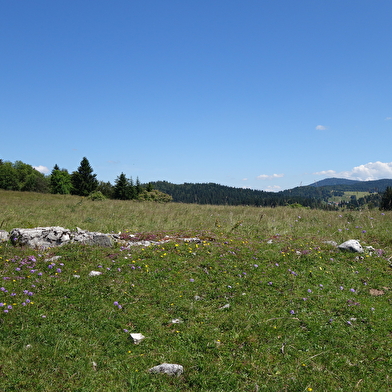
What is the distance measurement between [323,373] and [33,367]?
475cm

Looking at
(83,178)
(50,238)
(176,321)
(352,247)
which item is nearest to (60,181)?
(83,178)

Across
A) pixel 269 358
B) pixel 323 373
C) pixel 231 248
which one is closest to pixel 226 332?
pixel 269 358

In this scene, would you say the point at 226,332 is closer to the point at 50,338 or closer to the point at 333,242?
the point at 50,338

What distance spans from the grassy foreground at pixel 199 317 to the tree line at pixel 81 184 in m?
45.0

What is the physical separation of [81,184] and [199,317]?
226 feet

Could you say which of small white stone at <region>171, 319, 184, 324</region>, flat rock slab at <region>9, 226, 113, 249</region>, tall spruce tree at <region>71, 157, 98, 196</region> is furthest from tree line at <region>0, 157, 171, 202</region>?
small white stone at <region>171, 319, 184, 324</region>

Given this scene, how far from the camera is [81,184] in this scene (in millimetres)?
69312

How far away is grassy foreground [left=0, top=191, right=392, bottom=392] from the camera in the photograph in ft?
15.2


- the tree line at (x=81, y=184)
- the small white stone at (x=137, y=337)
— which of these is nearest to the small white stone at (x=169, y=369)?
the small white stone at (x=137, y=337)

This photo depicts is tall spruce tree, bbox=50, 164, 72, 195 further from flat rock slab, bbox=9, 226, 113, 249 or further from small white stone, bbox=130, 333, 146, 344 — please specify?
small white stone, bbox=130, 333, 146, 344

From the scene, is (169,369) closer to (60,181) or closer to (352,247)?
(352,247)

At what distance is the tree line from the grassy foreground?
4503cm

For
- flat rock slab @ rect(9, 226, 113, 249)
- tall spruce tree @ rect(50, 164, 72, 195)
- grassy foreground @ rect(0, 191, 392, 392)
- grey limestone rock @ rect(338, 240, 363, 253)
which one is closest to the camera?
grassy foreground @ rect(0, 191, 392, 392)

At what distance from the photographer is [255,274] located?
884 centimetres
